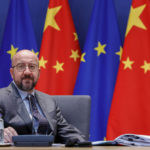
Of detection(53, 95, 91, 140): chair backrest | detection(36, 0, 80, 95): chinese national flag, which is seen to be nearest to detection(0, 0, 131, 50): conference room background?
detection(36, 0, 80, 95): chinese national flag

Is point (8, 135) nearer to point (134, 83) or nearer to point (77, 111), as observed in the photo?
point (77, 111)

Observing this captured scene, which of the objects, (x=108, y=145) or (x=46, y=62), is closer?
(x=108, y=145)

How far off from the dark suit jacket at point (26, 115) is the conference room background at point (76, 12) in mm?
1327

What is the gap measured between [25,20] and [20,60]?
3.07 ft

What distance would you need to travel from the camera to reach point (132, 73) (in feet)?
10.7

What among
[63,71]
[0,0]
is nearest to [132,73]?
[63,71]

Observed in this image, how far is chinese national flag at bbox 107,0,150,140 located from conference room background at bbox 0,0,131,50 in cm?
44

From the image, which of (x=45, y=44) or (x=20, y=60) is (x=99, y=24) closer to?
(x=45, y=44)

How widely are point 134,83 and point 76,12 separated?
3.72 feet

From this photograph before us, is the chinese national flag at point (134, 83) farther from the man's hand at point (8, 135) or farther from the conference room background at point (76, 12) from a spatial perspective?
the man's hand at point (8, 135)

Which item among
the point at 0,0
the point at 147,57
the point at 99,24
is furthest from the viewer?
the point at 0,0

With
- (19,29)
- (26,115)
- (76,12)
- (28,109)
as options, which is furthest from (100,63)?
(26,115)

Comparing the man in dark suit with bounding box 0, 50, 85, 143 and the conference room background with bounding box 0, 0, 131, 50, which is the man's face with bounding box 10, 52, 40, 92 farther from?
the conference room background with bounding box 0, 0, 131, 50

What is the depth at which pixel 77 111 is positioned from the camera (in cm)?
239
